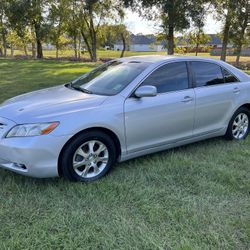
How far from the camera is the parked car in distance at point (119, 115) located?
3.69 metres

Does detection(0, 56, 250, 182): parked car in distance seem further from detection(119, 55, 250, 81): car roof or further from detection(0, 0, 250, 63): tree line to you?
detection(0, 0, 250, 63): tree line

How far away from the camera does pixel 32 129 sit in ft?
12.0

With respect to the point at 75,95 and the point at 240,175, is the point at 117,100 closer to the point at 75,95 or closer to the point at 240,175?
the point at 75,95

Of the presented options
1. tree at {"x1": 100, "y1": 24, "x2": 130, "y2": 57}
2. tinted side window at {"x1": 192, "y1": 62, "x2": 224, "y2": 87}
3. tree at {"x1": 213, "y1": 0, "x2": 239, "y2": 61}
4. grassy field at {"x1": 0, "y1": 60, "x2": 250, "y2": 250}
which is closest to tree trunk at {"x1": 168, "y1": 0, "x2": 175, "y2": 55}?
tree at {"x1": 213, "y1": 0, "x2": 239, "y2": 61}

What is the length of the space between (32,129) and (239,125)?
3.62 m

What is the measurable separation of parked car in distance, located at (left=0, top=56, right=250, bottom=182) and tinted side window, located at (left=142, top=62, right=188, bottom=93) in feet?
0.04

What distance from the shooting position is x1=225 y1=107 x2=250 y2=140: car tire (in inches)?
217

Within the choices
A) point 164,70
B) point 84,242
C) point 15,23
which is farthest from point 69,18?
point 84,242

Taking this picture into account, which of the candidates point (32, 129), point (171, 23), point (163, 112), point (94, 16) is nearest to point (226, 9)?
point (171, 23)

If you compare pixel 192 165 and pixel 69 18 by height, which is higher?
pixel 69 18

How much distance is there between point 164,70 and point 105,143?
142 cm

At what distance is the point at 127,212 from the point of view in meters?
3.38

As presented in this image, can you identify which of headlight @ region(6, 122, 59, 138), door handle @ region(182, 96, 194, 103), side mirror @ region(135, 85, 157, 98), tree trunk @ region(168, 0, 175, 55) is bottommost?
headlight @ region(6, 122, 59, 138)

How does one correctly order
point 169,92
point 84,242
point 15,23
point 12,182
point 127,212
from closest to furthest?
point 84,242
point 127,212
point 12,182
point 169,92
point 15,23
